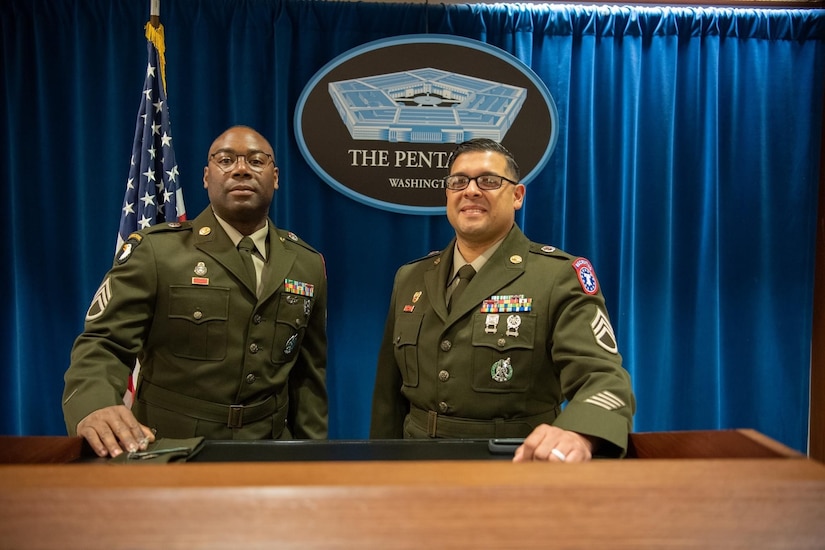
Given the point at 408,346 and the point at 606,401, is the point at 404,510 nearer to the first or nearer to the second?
the point at 606,401

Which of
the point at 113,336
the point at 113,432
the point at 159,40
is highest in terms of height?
the point at 159,40

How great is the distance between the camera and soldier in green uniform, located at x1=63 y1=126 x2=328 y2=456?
171cm

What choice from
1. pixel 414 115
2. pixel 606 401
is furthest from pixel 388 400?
pixel 414 115

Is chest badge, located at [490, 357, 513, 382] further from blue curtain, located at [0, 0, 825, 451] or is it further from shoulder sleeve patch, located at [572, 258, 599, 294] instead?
blue curtain, located at [0, 0, 825, 451]

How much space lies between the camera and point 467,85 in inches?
103

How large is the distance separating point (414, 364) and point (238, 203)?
2.53 ft

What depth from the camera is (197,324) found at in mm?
1744

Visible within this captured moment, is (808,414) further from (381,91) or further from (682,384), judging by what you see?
(381,91)

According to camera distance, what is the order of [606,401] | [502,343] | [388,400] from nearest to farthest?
[606,401] → [502,343] → [388,400]

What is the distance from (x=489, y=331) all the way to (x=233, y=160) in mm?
1006

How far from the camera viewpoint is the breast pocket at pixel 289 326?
→ 6.00 ft

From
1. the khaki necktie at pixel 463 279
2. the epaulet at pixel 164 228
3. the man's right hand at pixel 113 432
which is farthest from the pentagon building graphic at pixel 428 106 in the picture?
the man's right hand at pixel 113 432

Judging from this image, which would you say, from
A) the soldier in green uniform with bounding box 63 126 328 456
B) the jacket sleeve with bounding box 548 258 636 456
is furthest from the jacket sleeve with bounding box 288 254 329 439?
the jacket sleeve with bounding box 548 258 636 456

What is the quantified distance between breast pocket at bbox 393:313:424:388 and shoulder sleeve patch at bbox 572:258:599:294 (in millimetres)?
469
